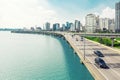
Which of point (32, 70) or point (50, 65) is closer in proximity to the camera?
point (32, 70)

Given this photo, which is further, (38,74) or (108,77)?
(38,74)

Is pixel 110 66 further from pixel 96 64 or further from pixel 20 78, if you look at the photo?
pixel 20 78

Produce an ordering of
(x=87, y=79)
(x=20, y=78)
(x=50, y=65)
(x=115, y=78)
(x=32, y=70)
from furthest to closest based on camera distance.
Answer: (x=50, y=65)
(x=32, y=70)
(x=20, y=78)
(x=87, y=79)
(x=115, y=78)

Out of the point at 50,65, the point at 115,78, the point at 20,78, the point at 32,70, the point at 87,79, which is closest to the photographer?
the point at 115,78

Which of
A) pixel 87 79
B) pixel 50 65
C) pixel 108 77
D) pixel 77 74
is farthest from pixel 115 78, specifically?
pixel 50 65

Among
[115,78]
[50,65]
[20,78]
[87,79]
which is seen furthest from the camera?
A: [50,65]

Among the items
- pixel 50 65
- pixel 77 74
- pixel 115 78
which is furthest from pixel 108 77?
pixel 50 65

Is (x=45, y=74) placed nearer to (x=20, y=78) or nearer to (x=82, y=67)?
(x=20, y=78)

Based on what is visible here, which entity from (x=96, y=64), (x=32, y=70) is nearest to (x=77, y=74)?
(x=96, y=64)

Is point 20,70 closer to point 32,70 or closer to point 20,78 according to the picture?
point 32,70
